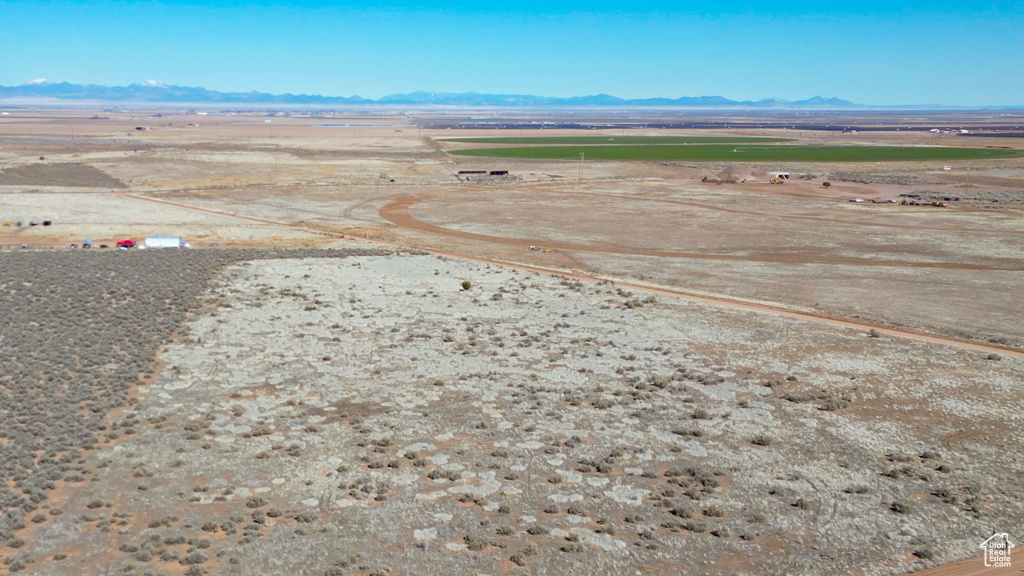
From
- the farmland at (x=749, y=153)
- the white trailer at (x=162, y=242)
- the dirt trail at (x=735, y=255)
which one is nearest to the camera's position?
the dirt trail at (x=735, y=255)

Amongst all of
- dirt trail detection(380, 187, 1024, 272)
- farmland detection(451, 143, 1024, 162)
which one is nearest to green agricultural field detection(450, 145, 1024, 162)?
Answer: farmland detection(451, 143, 1024, 162)

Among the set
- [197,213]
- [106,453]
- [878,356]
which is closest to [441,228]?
[197,213]

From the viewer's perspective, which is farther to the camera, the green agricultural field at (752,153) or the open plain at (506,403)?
the green agricultural field at (752,153)

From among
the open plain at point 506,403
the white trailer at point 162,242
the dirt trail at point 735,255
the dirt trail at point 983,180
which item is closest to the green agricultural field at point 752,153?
the dirt trail at point 983,180

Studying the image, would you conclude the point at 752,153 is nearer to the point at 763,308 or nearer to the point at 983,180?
the point at 983,180

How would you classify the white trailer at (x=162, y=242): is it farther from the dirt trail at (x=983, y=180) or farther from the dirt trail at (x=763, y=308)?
the dirt trail at (x=983, y=180)

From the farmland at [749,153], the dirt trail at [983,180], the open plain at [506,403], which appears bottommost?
the open plain at [506,403]

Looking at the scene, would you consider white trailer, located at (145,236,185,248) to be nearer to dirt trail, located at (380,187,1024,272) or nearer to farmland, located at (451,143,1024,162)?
dirt trail, located at (380,187,1024,272)
